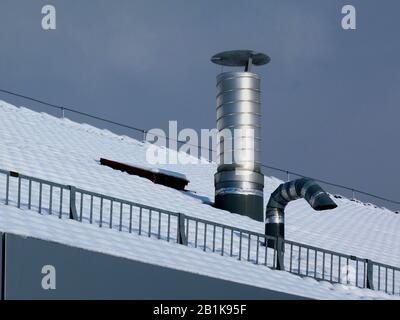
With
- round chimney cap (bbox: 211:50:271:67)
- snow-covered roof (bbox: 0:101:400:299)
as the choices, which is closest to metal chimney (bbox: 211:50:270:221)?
round chimney cap (bbox: 211:50:271:67)

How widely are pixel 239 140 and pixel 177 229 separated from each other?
27.8 ft

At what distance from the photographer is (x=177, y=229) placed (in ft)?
68.7

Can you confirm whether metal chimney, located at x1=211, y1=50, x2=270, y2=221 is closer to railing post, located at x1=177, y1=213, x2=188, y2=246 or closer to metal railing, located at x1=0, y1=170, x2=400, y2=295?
metal railing, located at x1=0, y1=170, x2=400, y2=295

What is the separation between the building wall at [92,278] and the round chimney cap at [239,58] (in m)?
12.0

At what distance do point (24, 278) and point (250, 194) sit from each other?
1258 cm

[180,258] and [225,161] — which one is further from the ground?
[225,161]

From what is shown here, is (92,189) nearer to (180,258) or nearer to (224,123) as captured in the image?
(180,258)

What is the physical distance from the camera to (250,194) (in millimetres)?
28641

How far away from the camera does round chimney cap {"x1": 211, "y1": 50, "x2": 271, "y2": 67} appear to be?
30094 millimetres

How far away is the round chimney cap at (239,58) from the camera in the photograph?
98.7 feet

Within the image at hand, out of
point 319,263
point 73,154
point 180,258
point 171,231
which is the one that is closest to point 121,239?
point 180,258

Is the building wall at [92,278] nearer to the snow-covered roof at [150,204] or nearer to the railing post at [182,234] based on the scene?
the snow-covered roof at [150,204]

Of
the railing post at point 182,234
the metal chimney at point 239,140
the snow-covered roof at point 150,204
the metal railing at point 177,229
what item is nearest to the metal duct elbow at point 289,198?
the snow-covered roof at point 150,204
